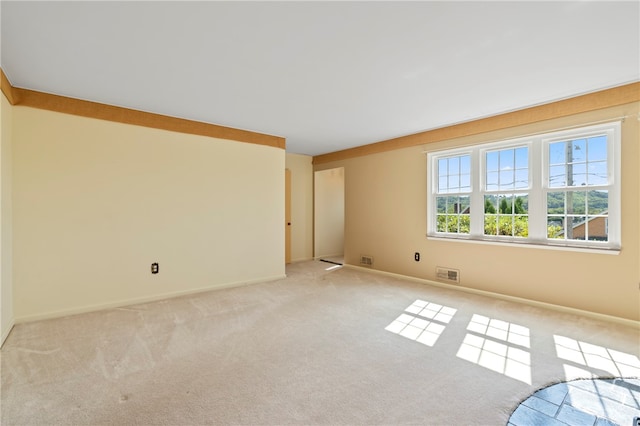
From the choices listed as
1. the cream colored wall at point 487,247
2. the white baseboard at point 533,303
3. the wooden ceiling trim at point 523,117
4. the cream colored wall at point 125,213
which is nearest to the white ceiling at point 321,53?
the wooden ceiling trim at point 523,117

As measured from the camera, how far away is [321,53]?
233 centimetres

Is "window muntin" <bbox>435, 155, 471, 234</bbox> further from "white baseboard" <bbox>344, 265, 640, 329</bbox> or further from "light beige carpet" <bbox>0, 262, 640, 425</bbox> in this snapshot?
"light beige carpet" <bbox>0, 262, 640, 425</bbox>

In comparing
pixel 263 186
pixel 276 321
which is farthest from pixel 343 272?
pixel 276 321

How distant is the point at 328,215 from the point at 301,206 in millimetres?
805

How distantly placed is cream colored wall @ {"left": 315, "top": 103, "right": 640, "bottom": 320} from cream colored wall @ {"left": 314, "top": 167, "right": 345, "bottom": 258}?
591mm

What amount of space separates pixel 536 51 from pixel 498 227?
235 cm

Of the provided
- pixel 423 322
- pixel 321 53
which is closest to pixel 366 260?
pixel 423 322

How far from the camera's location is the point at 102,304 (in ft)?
11.3

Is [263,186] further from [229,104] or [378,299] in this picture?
[378,299]

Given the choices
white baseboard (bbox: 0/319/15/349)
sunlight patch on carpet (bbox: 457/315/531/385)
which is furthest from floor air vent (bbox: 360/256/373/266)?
white baseboard (bbox: 0/319/15/349)

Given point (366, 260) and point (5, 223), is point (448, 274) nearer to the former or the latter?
point (366, 260)

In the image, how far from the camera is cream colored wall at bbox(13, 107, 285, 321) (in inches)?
122

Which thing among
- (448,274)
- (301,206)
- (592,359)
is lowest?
(592,359)

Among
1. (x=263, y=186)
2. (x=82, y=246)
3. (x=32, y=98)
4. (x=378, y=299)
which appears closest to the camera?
(x=32, y=98)
